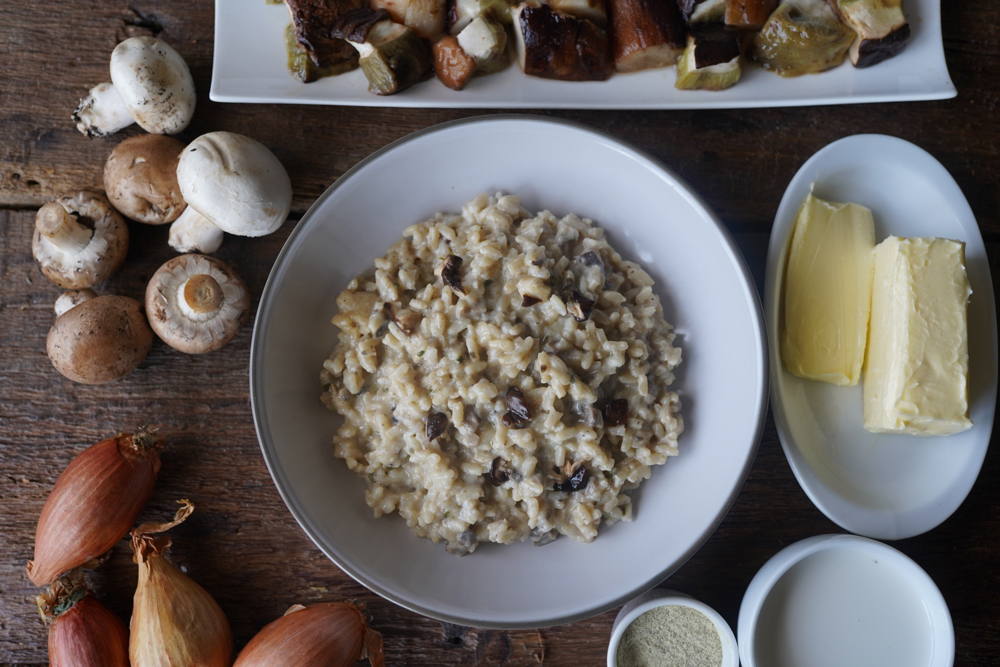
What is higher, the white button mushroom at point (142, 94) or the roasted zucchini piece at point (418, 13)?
the roasted zucchini piece at point (418, 13)

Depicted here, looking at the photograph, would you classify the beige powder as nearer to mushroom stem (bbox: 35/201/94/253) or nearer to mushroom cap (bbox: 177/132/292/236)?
mushroom cap (bbox: 177/132/292/236)

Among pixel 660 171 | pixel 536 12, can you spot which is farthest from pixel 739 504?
pixel 536 12

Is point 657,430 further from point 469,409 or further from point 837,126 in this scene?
point 837,126

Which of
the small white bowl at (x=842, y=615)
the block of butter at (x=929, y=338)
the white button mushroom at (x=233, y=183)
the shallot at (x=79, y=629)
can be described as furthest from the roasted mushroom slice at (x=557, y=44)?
the shallot at (x=79, y=629)

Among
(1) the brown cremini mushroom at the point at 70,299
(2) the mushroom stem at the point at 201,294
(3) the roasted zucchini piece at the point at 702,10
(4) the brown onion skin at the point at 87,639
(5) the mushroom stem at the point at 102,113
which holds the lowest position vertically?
(4) the brown onion skin at the point at 87,639

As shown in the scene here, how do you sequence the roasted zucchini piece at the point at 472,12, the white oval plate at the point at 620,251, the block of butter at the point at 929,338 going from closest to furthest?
the white oval plate at the point at 620,251 → the block of butter at the point at 929,338 → the roasted zucchini piece at the point at 472,12

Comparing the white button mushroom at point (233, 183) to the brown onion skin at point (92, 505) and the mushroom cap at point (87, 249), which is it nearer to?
the mushroom cap at point (87, 249)

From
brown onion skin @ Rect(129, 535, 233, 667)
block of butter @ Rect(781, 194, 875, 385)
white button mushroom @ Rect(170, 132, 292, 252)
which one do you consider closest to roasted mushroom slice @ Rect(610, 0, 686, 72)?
block of butter @ Rect(781, 194, 875, 385)
